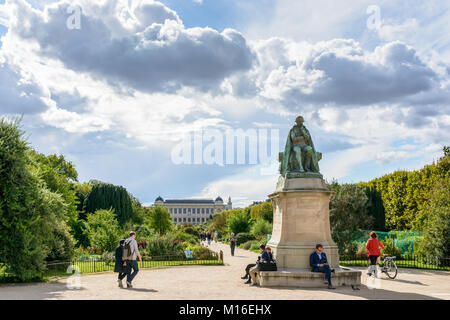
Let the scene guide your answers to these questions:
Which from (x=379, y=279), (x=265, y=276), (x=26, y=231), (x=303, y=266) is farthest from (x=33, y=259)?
(x=379, y=279)

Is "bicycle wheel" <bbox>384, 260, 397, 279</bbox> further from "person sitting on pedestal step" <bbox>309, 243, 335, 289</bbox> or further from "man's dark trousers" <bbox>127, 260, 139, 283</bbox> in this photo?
"man's dark trousers" <bbox>127, 260, 139, 283</bbox>

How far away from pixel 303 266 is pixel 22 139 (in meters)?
11.2

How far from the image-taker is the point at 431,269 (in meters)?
19.1

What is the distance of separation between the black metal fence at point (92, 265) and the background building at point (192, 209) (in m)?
161

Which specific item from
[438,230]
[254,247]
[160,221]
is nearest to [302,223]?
[438,230]

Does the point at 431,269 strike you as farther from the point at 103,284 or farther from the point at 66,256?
the point at 66,256

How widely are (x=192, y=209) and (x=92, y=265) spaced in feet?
542

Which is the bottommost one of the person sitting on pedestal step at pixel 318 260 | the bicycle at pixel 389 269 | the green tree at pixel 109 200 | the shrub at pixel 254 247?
the shrub at pixel 254 247

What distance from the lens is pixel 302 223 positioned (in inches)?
547

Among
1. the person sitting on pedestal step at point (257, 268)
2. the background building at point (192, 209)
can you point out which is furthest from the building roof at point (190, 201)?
the person sitting on pedestal step at point (257, 268)

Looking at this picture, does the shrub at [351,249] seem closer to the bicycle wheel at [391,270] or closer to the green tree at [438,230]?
the green tree at [438,230]

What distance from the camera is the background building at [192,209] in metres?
183

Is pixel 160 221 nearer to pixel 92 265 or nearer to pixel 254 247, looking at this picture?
pixel 254 247

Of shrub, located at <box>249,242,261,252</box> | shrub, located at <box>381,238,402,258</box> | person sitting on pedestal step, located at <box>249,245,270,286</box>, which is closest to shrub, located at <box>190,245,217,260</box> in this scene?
shrub, located at <box>381,238,402,258</box>
